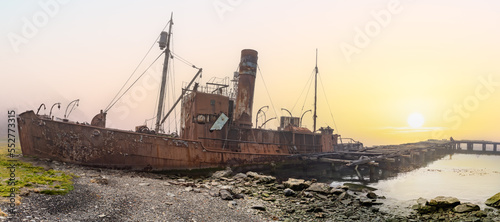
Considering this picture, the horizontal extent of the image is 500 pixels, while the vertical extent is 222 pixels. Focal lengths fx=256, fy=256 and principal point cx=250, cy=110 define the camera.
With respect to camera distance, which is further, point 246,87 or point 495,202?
point 246,87

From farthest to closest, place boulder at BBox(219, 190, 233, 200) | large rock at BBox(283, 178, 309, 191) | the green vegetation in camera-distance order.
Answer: large rock at BBox(283, 178, 309, 191)
boulder at BBox(219, 190, 233, 200)
the green vegetation

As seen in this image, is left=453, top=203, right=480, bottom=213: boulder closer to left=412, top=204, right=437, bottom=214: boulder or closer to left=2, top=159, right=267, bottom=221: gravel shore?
left=412, top=204, right=437, bottom=214: boulder

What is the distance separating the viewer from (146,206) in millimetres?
8969

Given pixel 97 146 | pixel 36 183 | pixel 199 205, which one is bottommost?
pixel 199 205

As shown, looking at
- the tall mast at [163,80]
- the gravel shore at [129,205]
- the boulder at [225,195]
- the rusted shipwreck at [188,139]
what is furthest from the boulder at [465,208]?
the tall mast at [163,80]

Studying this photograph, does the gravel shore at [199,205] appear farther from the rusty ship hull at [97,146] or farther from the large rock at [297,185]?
the rusty ship hull at [97,146]

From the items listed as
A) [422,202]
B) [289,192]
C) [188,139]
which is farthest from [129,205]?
[422,202]

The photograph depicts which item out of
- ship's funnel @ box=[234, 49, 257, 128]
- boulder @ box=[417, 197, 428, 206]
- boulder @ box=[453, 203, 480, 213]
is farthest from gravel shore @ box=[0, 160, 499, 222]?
ship's funnel @ box=[234, 49, 257, 128]

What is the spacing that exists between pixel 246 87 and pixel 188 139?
8.79 meters

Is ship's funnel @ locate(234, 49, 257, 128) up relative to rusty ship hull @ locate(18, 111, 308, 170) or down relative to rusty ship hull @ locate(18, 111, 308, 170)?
up

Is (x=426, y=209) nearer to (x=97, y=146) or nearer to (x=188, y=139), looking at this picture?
(x=188, y=139)

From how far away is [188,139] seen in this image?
20.7m

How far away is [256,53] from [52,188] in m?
21.8

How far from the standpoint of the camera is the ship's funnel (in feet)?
84.2
